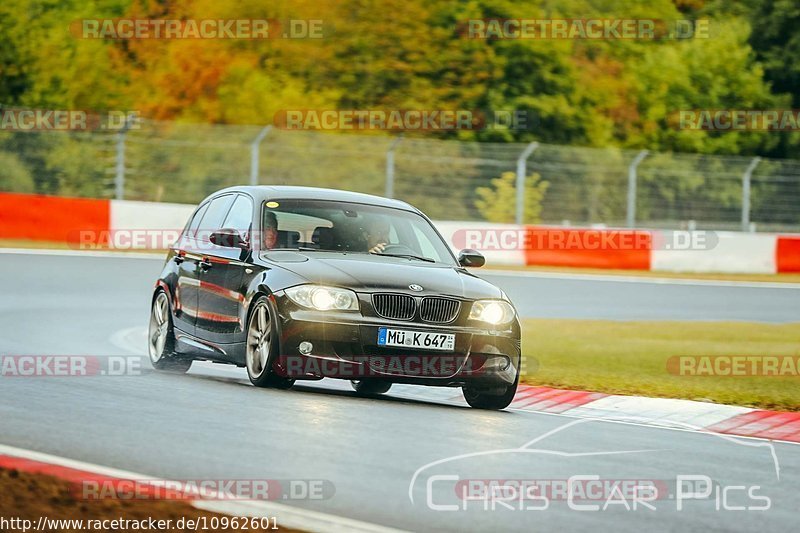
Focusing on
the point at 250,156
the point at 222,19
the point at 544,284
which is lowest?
the point at 544,284

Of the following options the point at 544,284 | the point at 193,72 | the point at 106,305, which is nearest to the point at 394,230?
the point at 106,305

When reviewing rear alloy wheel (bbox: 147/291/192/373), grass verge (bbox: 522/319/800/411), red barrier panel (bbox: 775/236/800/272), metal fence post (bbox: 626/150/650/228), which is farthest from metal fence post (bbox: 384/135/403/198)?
→ rear alloy wheel (bbox: 147/291/192/373)

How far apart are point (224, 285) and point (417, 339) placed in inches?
74.1

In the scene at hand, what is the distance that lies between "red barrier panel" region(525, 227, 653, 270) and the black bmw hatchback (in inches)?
737

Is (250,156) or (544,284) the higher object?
(250,156)

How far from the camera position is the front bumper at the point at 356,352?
10.2 m

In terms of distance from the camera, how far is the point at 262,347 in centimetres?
1066

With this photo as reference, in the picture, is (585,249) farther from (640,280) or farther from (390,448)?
(390,448)

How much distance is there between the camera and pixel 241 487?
22.8 feet

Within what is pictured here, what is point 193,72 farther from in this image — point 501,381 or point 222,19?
point 501,381

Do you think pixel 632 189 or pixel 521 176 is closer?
pixel 521 176

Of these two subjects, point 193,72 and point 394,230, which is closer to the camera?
point 394,230

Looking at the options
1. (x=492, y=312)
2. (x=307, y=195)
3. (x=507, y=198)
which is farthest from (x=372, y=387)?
(x=507, y=198)

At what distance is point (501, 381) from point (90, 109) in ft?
115
